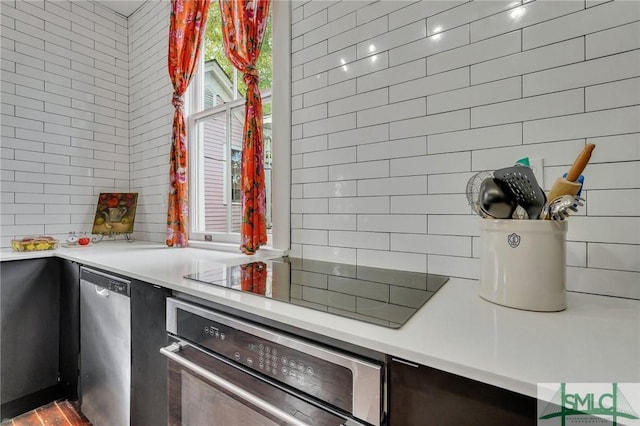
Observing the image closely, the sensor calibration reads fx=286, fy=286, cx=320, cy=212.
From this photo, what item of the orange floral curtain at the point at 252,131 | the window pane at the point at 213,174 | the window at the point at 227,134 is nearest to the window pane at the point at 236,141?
the window at the point at 227,134

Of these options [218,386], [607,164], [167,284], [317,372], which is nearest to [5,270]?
[167,284]

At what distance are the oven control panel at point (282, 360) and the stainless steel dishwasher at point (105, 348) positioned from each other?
54cm

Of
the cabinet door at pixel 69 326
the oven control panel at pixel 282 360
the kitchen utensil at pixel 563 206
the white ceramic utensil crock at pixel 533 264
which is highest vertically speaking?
the kitchen utensil at pixel 563 206

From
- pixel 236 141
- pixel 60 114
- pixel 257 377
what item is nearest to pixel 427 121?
pixel 257 377

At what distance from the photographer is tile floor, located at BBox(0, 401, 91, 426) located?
1.55 metres

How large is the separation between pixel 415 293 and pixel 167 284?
81cm

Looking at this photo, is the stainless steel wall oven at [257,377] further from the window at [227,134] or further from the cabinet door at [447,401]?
the window at [227,134]

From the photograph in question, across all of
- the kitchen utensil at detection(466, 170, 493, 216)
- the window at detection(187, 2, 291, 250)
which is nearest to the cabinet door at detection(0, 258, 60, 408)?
the window at detection(187, 2, 291, 250)

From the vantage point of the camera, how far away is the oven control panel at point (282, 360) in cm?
61

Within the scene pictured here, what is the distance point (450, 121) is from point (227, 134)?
1.46 metres

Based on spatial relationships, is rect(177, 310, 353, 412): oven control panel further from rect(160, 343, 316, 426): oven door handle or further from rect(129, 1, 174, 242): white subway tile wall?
rect(129, 1, 174, 242): white subway tile wall

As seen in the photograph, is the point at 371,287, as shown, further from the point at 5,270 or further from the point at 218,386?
the point at 5,270

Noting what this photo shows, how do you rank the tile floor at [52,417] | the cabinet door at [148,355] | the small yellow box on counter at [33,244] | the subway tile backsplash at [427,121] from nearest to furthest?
the subway tile backsplash at [427,121]
the cabinet door at [148,355]
the tile floor at [52,417]
the small yellow box on counter at [33,244]

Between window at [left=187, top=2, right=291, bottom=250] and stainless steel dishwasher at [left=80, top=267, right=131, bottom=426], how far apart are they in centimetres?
68
